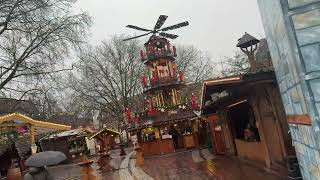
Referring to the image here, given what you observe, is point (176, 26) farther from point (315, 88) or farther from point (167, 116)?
point (315, 88)

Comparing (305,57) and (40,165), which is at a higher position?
(305,57)

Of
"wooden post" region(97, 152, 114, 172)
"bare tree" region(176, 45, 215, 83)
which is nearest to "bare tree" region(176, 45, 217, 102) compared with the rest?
"bare tree" region(176, 45, 215, 83)

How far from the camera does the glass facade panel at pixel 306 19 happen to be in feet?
14.7

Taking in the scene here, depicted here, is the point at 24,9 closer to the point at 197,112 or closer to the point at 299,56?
the point at 299,56

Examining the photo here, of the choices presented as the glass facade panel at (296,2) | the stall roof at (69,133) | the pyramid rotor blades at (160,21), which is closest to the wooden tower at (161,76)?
the pyramid rotor blades at (160,21)

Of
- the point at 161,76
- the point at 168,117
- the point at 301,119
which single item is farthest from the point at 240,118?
the point at 161,76

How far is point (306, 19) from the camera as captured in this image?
14.8 feet

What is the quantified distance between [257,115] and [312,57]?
8159mm

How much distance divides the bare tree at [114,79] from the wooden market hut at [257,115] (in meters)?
29.5

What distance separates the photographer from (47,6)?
1659 cm

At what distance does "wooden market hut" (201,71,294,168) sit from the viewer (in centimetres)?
999

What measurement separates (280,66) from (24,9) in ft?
43.0

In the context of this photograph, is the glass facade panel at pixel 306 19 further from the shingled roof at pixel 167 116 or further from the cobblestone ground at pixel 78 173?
the shingled roof at pixel 167 116

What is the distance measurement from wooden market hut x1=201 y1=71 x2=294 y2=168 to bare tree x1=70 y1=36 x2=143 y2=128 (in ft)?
96.8
